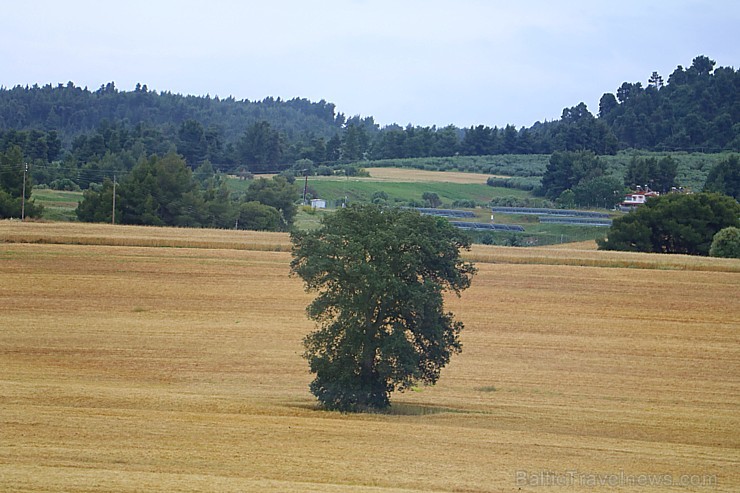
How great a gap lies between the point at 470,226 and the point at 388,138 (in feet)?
295

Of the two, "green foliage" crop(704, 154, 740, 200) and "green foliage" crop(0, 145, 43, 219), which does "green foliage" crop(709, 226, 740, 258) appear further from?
"green foliage" crop(0, 145, 43, 219)

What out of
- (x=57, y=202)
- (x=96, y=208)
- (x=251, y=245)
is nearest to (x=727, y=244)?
(x=251, y=245)

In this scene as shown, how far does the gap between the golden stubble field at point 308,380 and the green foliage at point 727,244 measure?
9.61 metres

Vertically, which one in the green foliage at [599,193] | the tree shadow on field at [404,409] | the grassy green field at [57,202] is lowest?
the tree shadow on field at [404,409]

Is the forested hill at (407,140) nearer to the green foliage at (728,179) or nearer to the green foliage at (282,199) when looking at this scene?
the green foliage at (282,199)

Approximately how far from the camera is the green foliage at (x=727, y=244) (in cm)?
6234

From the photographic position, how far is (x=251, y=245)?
55594mm

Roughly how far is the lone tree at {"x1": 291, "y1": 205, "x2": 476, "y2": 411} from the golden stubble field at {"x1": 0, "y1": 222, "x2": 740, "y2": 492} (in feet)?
3.58

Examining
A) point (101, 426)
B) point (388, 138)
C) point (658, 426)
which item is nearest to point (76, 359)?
point (101, 426)

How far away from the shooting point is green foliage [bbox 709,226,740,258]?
6234 cm

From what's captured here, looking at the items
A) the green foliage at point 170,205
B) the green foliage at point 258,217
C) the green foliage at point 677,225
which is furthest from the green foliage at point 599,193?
the green foliage at point 258,217

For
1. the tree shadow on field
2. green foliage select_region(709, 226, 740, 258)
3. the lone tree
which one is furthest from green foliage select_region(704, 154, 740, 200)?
the lone tree

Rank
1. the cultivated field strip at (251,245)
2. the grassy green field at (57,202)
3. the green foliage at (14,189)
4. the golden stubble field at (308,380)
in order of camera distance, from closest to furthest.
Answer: the golden stubble field at (308,380), the cultivated field strip at (251,245), the green foliage at (14,189), the grassy green field at (57,202)

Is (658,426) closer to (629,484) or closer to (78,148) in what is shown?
(629,484)
